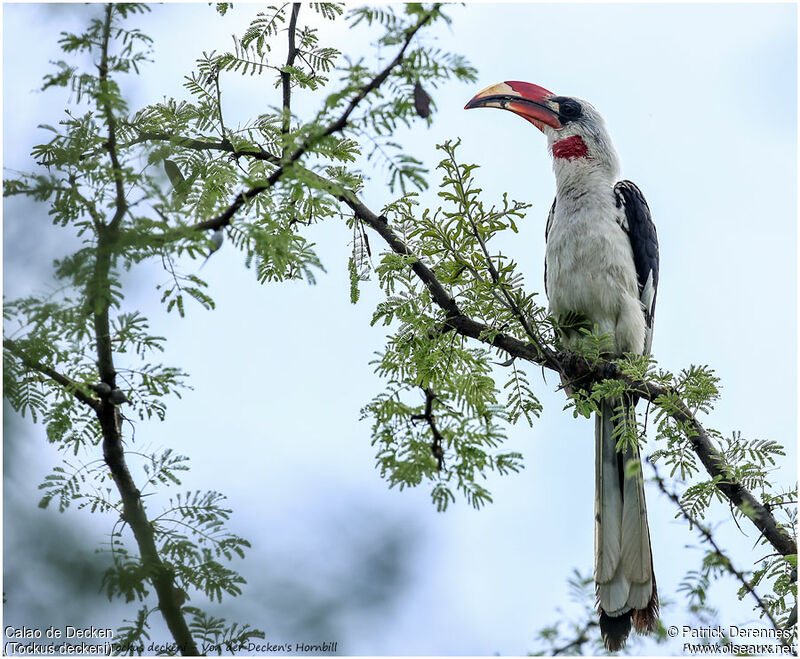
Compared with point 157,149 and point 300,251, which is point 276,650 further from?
point 157,149

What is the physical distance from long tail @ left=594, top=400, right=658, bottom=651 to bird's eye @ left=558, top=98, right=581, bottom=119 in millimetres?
1703

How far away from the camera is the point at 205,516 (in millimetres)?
2242

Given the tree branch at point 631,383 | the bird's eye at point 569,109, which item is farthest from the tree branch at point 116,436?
the bird's eye at point 569,109

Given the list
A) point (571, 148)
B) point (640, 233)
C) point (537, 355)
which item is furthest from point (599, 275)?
point (537, 355)

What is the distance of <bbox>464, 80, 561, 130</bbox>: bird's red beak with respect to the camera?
15.0 ft

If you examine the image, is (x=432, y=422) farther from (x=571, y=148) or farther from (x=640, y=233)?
(x=571, y=148)

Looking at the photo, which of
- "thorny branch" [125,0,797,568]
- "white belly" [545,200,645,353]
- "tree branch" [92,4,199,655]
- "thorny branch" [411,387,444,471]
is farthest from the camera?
"white belly" [545,200,645,353]

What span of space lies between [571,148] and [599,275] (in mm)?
851

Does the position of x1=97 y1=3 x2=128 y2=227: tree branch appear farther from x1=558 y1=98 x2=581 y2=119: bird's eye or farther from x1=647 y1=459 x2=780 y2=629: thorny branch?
x1=558 y1=98 x2=581 y2=119: bird's eye

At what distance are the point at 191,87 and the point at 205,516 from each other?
1.51 meters

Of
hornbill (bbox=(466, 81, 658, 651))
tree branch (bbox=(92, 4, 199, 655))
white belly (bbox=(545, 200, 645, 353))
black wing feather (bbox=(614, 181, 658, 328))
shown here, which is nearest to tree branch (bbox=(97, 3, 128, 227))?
tree branch (bbox=(92, 4, 199, 655))

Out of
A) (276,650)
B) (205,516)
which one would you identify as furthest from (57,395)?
(276,650)

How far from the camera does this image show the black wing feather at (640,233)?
416 centimetres

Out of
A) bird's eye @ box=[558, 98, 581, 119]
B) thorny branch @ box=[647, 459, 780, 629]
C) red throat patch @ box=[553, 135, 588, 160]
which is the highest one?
bird's eye @ box=[558, 98, 581, 119]
